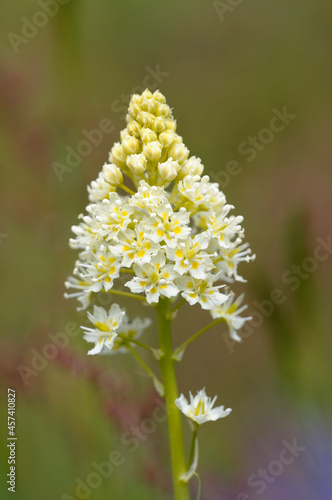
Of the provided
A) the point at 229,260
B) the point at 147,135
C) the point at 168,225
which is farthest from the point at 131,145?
the point at 229,260

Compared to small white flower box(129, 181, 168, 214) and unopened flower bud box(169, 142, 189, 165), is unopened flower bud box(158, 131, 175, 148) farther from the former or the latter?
Result: small white flower box(129, 181, 168, 214)

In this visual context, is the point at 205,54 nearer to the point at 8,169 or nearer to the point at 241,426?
the point at 8,169

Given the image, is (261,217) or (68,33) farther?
(261,217)

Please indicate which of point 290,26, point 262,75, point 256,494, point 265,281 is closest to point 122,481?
point 256,494

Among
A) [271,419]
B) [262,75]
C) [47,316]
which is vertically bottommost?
[271,419]

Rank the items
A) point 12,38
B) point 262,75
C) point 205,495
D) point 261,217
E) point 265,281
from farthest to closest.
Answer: point 262,75
point 261,217
point 12,38
point 205,495
point 265,281

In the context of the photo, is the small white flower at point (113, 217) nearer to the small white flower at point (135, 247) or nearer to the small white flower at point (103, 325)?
the small white flower at point (135, 247)

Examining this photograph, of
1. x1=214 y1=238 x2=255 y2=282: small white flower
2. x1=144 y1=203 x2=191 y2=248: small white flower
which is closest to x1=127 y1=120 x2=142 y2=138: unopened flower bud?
x1=144 y1=203 x2=191 y2=248: small white flower
